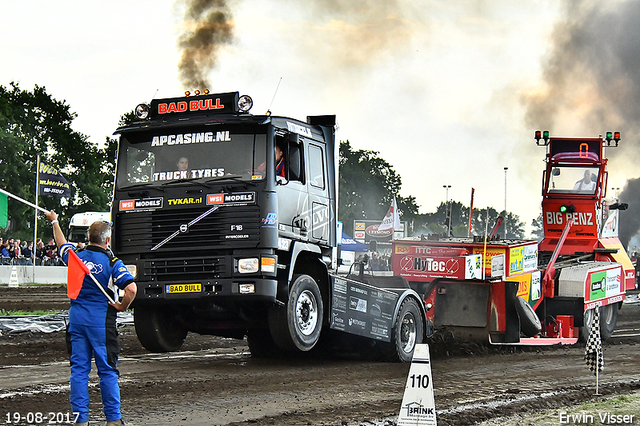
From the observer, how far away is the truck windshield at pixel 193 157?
10016 millimetres

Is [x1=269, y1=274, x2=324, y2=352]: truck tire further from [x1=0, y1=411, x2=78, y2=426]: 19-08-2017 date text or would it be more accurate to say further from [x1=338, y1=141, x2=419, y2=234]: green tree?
[x1=338, y1=141, x2=419, y2=234]: green tree

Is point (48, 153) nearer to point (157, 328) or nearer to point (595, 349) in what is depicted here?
point (157, 328)

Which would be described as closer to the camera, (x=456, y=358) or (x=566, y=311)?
(x=456, y=358)

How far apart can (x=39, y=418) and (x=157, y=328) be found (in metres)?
3.98

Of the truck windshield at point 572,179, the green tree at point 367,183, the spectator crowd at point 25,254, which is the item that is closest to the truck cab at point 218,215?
the truck windshield at point 572,179

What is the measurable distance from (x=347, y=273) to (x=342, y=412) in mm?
4313

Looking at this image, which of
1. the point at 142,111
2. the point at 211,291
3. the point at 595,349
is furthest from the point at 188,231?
the point at 595,349

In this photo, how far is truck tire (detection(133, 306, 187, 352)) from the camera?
10727 millimetres

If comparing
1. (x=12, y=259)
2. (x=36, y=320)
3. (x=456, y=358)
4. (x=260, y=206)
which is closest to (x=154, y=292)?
(x=260, y=206)

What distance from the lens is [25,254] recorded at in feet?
108

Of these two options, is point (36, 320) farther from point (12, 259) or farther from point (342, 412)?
point (12, 259)

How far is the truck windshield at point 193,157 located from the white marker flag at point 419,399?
14.1 ft

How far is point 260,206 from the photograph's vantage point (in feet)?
32.1

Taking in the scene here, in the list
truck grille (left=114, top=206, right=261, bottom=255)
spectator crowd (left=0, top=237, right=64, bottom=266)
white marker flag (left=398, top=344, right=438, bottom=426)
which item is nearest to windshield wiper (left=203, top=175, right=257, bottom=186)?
truck grille (left=114, top=206, right=261, bottom=255)
